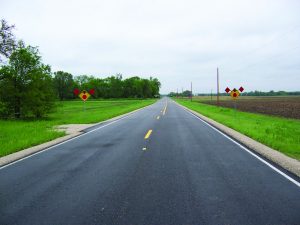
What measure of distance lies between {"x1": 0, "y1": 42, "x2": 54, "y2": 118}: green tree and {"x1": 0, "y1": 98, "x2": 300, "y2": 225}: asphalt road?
1675cm

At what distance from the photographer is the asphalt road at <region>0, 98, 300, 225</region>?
406cm

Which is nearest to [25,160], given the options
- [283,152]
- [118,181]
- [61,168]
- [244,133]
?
[61,168]

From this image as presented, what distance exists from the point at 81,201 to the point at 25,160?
4.41 meters

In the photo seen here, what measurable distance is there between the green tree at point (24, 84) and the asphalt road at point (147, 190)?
1675cm

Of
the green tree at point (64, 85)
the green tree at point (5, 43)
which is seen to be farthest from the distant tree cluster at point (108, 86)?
the green tree at point (5, 43)

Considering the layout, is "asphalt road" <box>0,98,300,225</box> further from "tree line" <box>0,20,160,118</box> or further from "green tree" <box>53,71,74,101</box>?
"green tree" <box>53,71,74,101</box>

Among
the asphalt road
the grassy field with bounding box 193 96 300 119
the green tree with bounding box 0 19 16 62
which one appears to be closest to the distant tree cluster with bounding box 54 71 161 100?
the grassy field with bounding box 193 96 300 119

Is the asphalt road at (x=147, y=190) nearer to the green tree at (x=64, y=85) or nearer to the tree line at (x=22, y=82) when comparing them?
the tree line at (x=22, y=82)

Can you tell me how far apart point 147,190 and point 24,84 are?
72.4 feet

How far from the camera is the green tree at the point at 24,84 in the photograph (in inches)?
914

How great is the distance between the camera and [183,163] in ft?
24.1

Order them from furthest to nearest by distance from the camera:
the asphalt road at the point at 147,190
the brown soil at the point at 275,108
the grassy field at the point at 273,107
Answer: the grassy field at the point at 273,107 → the brown soil at the point at 275,108 → the asphalt road at the point at 147,190

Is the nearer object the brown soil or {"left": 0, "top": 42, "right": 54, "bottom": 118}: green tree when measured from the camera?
{"left": 0, "top": 42, "right": 54, "bottom": 118}: green tree

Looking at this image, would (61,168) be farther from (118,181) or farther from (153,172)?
(153,172)
